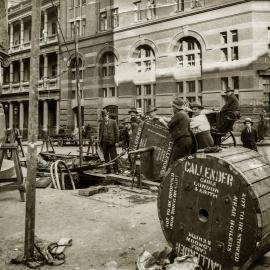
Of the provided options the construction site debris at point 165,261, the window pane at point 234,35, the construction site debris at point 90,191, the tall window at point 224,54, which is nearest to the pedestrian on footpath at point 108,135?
the construction site debris at point 90,191

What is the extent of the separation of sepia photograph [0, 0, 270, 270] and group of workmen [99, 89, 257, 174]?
0.03 m

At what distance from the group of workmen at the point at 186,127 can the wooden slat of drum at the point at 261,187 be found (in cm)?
324

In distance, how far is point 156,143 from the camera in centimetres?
913

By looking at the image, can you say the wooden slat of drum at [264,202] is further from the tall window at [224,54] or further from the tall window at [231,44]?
the tall window at [224,54]

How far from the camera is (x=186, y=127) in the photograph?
7109 millimetres

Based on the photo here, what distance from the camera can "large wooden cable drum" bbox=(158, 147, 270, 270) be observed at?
138 inches

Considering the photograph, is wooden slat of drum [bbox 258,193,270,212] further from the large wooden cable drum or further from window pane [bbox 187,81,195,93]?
window pane [bbox 187,81,195,93]

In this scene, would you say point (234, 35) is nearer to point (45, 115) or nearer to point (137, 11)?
point (137, 11)

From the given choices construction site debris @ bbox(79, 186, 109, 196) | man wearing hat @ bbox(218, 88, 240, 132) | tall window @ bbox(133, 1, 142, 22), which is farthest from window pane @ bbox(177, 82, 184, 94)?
construction site debris @ bbox(79, 186, 109, 196)

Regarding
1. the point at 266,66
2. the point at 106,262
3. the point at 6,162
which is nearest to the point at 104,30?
the point at 266,66

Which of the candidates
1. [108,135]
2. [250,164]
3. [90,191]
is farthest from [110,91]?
[250,164]

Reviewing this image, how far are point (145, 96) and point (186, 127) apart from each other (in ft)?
62.0

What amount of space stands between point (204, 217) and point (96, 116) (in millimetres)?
24728

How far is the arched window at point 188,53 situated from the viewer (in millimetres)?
23109
